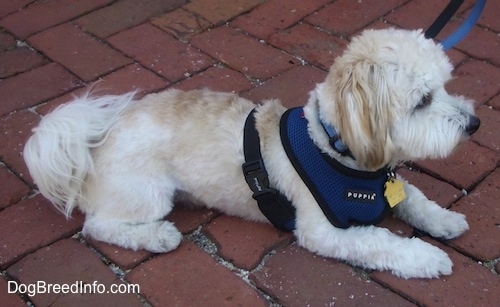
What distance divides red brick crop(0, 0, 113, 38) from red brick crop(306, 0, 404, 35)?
1404 mm

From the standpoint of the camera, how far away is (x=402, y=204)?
2789 millimetres

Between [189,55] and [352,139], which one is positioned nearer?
[352,139]

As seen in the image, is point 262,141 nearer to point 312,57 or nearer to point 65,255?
point 65,255

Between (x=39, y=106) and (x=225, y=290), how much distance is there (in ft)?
5.24

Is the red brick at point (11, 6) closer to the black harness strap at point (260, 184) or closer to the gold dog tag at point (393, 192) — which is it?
the black harness strap at point (260, 184)

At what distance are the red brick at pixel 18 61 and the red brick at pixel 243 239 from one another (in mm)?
1638

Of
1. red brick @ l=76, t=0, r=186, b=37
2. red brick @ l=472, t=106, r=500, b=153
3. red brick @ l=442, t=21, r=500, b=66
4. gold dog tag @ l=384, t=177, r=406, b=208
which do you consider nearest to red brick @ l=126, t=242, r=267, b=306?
gold dog tag @ l=384, t=177, r=406, b=208

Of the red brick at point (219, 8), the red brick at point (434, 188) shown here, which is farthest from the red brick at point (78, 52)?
the red brick at point (434, 188)

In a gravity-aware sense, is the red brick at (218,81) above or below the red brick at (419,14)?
below

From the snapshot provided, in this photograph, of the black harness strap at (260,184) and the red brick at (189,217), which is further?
the red brick at (189,217)

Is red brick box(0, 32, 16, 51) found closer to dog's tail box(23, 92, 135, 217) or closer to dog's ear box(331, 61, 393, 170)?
dog's tail box(23, 92, 135, 217)

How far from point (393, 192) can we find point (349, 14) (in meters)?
1.84

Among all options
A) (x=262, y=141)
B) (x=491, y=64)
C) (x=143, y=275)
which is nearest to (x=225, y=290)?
(x=143, y=275)

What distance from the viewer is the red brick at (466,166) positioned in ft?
9.93
